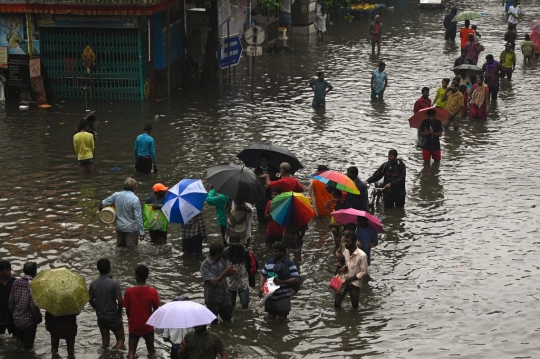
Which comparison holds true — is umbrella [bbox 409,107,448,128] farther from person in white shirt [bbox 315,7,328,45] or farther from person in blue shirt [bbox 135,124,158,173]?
person in white shirt [bbox 315,7,328,45]

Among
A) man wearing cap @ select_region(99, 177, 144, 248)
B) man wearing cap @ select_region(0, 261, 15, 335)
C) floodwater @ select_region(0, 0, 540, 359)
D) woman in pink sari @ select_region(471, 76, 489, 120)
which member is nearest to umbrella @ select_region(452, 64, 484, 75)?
woman in pink sari @ select_region(471, 76, 489, 120)

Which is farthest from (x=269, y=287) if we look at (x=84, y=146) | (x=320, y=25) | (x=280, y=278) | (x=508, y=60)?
(x=320, y=25)

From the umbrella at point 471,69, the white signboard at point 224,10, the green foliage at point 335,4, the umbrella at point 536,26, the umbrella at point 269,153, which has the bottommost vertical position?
the umbrella at point 269,153

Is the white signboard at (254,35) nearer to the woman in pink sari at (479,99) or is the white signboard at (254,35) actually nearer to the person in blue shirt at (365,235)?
the woman in pink sari at (479,99)

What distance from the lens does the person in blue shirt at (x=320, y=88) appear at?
2445 centimetres

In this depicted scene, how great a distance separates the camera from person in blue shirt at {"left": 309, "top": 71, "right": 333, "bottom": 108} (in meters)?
24.5

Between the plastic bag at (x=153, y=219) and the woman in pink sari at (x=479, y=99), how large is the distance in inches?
442

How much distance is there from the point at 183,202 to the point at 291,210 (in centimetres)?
157

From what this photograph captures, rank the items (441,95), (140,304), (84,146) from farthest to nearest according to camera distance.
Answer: (441,95)
(84,146)
(140,304)

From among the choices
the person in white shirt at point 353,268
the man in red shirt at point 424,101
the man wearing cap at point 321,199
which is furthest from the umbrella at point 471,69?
the person in white shirt at point 353,268

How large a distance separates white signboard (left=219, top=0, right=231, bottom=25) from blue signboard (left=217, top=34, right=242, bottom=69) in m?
0.57

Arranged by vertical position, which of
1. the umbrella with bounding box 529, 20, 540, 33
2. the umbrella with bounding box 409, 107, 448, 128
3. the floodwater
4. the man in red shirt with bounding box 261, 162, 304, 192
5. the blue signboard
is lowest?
the floodwater

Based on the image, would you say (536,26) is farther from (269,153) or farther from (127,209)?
(127,209)

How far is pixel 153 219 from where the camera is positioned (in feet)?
48.5
